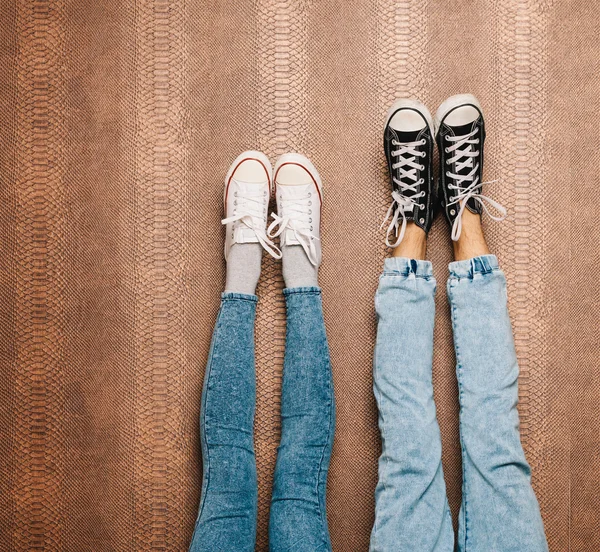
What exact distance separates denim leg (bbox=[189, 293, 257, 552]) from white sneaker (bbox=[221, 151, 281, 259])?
0.40 ft

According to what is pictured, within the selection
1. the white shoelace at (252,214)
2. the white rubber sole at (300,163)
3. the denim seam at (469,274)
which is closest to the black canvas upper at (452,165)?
the denim seam at (469,274)

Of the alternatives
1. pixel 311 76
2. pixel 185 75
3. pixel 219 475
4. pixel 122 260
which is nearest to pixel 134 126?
pixel 185 75

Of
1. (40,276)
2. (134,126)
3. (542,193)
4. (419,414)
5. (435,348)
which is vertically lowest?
(419,414)

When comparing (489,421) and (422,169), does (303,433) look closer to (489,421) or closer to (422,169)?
(489,421)

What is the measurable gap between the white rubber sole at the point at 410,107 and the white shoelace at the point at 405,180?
0.15ft

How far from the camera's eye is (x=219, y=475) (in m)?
0.91

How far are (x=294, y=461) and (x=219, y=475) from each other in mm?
139

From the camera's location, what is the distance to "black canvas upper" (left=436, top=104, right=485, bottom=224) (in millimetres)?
996

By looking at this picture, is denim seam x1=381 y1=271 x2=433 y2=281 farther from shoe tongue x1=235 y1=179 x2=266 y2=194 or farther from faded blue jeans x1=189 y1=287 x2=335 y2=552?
shoe tongue x1=235 y1=179 x2=266 y2=194

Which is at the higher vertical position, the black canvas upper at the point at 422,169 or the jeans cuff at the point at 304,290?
the black canvas upper at the point at 422,169

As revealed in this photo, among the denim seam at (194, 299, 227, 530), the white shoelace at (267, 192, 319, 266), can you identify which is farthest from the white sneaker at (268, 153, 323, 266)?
the denim seam at (194, 299, 227, 530)

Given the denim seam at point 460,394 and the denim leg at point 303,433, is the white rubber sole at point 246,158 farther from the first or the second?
the denim seam at point 460,394

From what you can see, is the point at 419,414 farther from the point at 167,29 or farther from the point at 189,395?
the point at 167,29

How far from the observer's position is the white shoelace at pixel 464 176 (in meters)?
0.99
